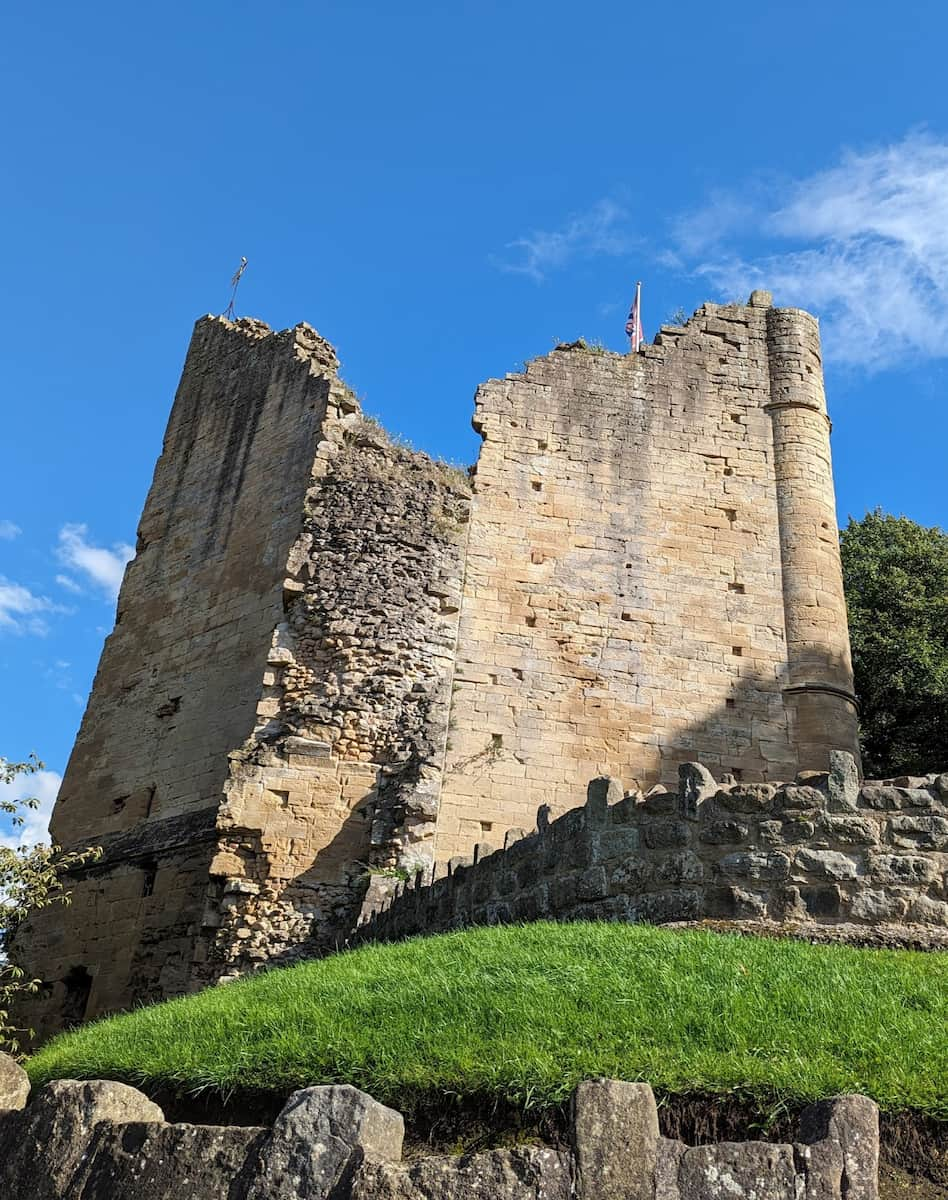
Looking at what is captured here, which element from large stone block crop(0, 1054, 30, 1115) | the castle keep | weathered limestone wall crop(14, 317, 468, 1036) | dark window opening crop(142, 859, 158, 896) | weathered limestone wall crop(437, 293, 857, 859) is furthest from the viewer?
weathered limestone wall crop(437, 293, 857, 859)

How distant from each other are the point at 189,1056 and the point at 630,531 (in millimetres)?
11023

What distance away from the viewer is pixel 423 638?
1429 centimetres

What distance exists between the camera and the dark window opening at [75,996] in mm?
13666

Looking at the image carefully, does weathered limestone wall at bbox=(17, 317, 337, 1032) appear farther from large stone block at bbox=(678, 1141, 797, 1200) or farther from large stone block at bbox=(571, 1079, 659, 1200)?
large stone block at bbox=(678, 1141, 797, 1200)

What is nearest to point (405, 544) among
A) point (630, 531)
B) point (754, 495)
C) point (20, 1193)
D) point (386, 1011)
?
point (630, 531)

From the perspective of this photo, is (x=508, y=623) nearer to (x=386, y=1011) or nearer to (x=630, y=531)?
(x=630, y=531)

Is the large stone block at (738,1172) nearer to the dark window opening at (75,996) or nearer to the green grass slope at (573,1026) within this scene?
the green grass slope at (573,1026)

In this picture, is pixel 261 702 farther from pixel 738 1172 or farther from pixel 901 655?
pixel 901 655

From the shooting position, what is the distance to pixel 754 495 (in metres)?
16.5

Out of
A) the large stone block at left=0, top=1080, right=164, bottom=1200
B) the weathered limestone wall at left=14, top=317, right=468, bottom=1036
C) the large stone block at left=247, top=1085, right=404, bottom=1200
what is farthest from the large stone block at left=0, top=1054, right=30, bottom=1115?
the weathered limestone wall at left=14, top=317, right=468, bottom=1036

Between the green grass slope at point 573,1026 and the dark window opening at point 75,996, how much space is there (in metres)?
7.03

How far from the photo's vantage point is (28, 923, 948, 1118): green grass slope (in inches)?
196

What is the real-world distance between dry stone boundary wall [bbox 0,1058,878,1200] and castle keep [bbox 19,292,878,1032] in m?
6.42

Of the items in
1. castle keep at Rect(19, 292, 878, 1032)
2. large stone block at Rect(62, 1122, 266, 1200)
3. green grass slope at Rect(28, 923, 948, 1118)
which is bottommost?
large stone block at Rect(62, 1122, 266, 1200)
